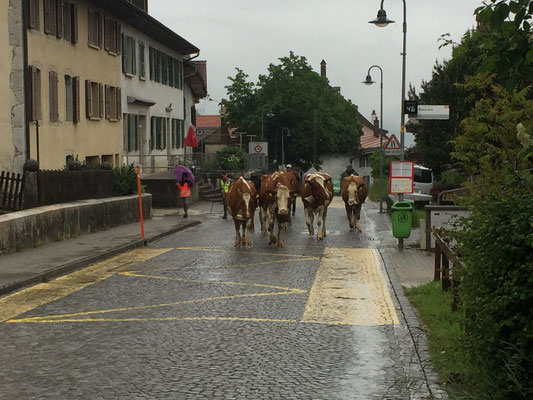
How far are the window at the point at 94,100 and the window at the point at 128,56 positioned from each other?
12.8 ft

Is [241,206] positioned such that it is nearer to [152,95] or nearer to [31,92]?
[31,92]

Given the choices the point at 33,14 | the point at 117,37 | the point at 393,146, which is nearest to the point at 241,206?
the point at 33,14

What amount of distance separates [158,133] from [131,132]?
5.39 metres

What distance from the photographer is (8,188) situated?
74.9ft

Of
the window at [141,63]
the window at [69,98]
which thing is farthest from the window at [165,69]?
the window at [69,98]

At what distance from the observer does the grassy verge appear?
7781mm

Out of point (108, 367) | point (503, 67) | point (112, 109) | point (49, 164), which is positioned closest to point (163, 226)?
point (49, 164)

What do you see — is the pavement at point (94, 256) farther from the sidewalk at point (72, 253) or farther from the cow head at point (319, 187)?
the cow head at point (319, 187)

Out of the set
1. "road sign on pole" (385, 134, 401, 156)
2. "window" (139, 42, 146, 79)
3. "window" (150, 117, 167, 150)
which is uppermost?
"window" (139, 42, 146, 79)

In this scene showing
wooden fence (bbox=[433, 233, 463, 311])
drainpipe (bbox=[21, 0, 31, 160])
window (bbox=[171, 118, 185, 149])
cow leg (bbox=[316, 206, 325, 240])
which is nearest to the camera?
wooden fence (bbox=[433, 233, 463, 311])

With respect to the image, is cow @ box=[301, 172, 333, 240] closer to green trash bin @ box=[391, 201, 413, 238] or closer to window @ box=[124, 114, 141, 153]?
green trash bin @ box=[391, 201, 413, 238]

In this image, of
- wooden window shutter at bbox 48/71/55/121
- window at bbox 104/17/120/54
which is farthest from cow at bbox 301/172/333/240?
window at bbox 104/17/120/54

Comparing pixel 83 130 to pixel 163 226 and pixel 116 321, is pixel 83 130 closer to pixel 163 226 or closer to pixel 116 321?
pixel 163 226

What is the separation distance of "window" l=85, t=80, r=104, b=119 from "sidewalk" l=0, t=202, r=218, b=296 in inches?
302
